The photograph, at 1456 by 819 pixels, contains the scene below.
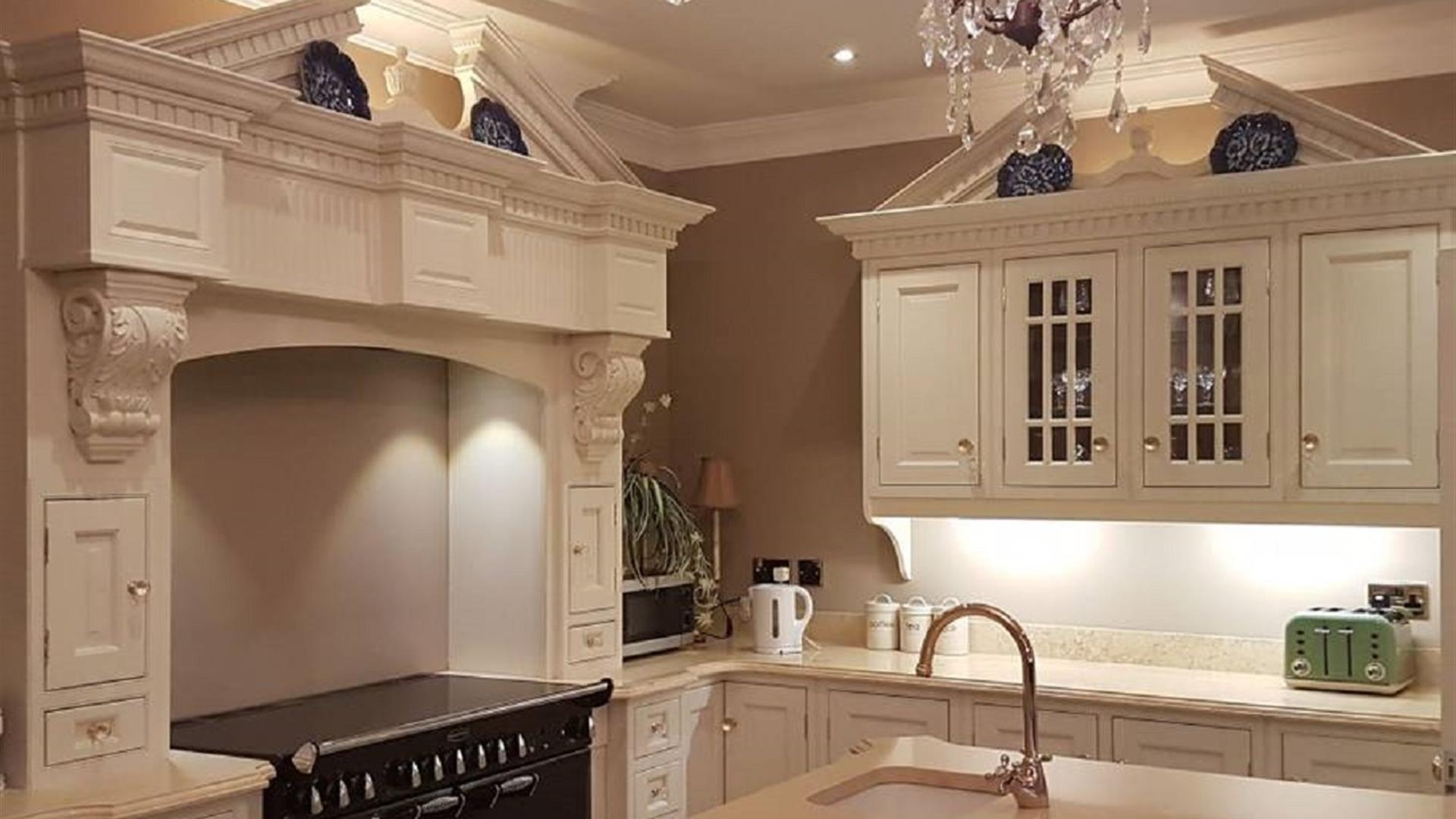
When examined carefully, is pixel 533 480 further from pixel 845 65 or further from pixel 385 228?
pixel 845 65

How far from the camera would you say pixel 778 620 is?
5.11 meters

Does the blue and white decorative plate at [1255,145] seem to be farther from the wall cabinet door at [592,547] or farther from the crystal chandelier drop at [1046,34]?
the wall cabinet door at [592,547]

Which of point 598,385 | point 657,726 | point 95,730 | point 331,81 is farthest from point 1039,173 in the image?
point 95,730

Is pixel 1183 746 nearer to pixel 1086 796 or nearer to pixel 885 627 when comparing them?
pixel 885 627

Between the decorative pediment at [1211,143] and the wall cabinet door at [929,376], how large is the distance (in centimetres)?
27

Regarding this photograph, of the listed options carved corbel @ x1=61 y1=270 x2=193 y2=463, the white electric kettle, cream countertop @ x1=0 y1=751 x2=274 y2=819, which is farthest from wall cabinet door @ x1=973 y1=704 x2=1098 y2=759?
carved corbel @ x1=61 y1=270 x2=193 y2=463

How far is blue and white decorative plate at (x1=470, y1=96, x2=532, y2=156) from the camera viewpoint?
4117 mm

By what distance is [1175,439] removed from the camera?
4.46 meters

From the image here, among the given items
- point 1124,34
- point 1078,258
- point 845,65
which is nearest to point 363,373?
point 845,65

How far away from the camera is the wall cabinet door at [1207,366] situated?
4.34 meters

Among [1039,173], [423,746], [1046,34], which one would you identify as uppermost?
[1039,173]

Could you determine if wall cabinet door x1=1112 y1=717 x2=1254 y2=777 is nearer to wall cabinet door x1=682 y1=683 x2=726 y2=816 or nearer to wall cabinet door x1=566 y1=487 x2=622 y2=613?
wall cabinet door x1=682 y1=683 x2=726 y2=816

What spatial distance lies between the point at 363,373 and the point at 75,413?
127cm

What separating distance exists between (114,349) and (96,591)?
0.49 metres
